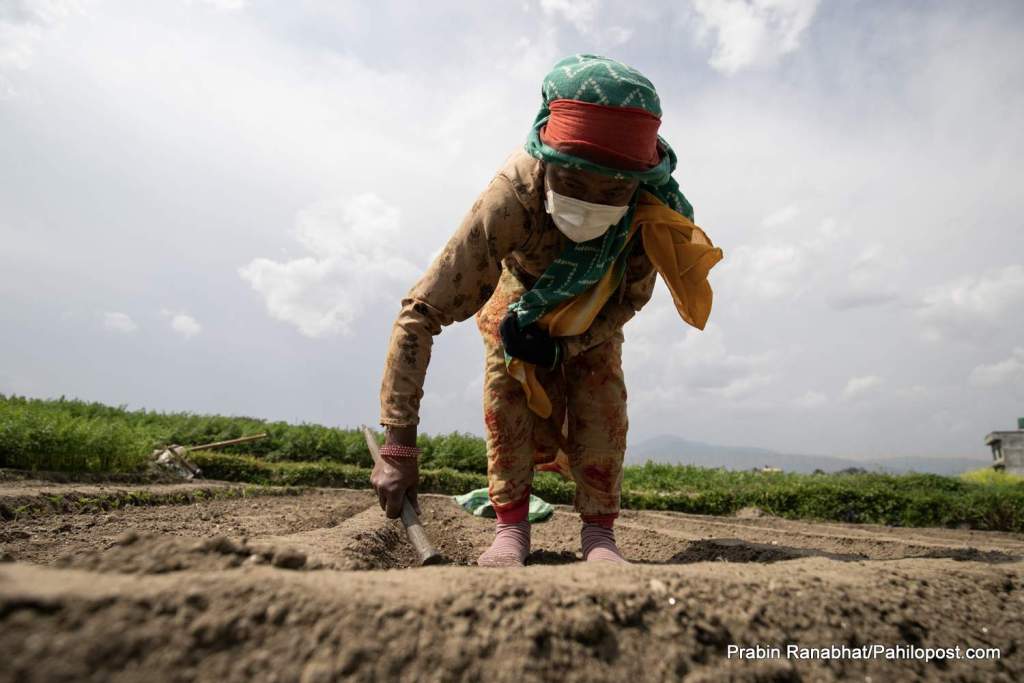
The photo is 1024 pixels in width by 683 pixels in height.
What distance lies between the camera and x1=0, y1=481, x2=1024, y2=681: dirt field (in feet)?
3.23

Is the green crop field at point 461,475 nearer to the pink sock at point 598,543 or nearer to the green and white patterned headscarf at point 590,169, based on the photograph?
the pink sock at point 598,543

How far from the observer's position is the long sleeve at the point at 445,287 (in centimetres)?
237

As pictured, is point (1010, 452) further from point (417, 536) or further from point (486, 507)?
point (417, 536)

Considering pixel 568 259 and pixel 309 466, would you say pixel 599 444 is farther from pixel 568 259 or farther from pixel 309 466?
pixel 309 466

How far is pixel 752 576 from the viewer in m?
1.59

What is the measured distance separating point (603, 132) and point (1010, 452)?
12.6 m

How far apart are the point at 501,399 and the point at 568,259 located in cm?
63

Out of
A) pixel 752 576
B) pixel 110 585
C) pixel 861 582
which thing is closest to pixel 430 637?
pixel 110 585

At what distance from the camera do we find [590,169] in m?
2.15

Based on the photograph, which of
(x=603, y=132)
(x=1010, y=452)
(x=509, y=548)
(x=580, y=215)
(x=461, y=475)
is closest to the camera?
(x=603, y=132)

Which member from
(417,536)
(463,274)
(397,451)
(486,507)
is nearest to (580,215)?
(463,274)

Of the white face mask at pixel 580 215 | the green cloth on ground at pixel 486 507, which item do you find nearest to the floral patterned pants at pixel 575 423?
the white face mask at pixel 580 215

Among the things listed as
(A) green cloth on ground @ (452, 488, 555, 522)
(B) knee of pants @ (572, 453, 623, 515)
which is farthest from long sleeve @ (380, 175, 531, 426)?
(A) green cloth on ground @ (452, 488, 555, 522)

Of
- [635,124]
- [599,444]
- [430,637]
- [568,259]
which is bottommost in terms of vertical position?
[430,637]
